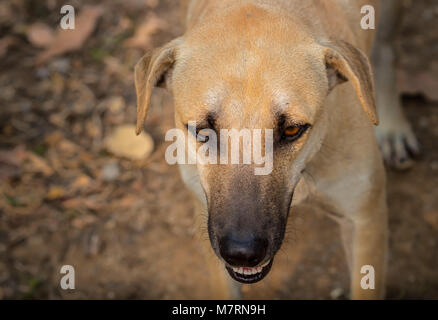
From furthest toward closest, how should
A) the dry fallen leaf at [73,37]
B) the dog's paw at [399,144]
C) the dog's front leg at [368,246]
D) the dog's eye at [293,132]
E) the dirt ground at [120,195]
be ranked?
1. the dry fallen leaf at [73,37]
2. the dog's paw at [399,144]
3. the dirt ground at [120,195]
4. the dog's front leg at [368,246]
5. the dog's eye at [293,132]

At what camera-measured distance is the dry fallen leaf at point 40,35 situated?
5777 mm

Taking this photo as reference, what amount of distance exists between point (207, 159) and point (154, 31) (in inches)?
126

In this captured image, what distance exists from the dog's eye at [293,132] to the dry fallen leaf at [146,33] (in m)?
3.20

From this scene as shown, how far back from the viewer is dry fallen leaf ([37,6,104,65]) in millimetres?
5691

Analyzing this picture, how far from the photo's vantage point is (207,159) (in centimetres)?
296

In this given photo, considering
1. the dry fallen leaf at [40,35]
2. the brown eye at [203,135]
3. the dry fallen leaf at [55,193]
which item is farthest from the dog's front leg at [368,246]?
the dry fallen leaf at [40,35]

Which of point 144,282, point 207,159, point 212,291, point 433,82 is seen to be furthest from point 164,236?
point 433,82

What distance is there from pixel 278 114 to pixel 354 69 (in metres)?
0.51

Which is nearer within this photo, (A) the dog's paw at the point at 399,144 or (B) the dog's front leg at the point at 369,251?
(B) the dog's front leg at the point at 369,251

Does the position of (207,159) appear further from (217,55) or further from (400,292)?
(400,292)

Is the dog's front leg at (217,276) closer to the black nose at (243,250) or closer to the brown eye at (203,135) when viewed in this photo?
the brown eye at (203,135)

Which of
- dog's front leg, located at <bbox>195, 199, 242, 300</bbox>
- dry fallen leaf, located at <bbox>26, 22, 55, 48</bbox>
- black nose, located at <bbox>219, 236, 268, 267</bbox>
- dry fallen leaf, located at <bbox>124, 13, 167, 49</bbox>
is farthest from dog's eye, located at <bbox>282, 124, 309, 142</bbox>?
dry fallen leaf, located at <bbox>26, 22, 55, 48</bbox>

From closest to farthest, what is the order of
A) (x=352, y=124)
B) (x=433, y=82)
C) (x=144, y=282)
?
(x=352, y=124) < (x=144, y=282) < (x=433, y=82)

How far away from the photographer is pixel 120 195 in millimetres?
4758
